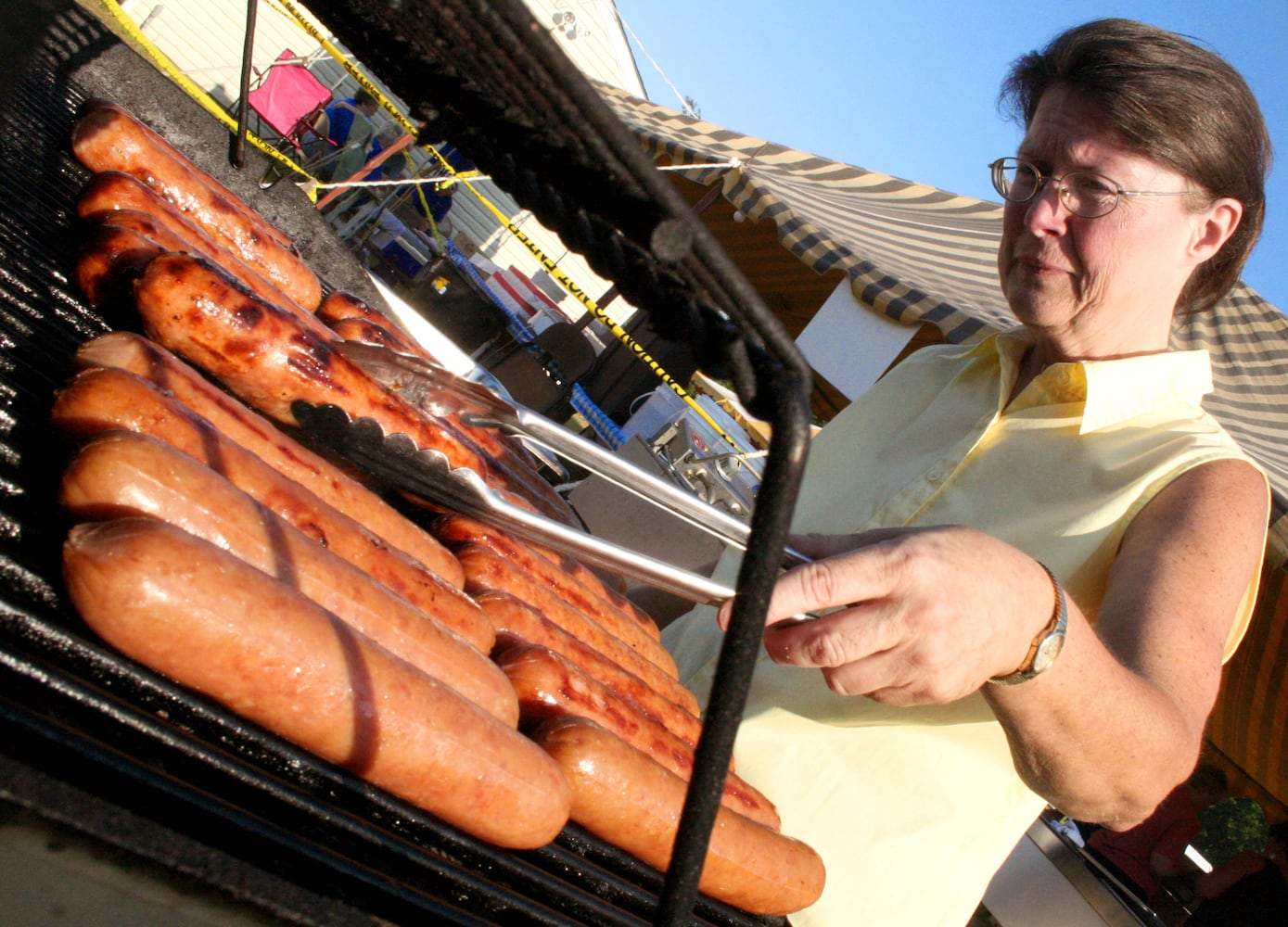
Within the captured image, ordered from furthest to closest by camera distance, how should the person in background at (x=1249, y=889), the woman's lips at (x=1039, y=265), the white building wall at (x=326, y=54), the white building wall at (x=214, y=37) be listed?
1. the white building wall at (x=326, y=54)
2. the white building wall at (x=214, y=37)
3. the person in background at (x=1249, y=889)
4. the woman's lips at (x=1039, y=265)

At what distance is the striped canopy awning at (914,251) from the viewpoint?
5469 millimetres

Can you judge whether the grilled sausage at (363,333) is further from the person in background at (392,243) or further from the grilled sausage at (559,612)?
the person in background at (392,243)

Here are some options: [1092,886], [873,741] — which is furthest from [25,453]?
[1092,886]

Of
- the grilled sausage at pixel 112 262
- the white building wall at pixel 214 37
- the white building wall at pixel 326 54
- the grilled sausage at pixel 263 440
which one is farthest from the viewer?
the white building wall at pixel 326 54

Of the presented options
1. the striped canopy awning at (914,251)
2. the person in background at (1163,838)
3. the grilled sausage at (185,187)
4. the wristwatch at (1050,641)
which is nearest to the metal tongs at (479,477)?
the wristwatch at (1050,641)

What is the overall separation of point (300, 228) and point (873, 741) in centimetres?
381

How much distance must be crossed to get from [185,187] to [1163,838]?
9.68 metres

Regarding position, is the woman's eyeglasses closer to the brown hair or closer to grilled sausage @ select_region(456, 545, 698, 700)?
the brown hair

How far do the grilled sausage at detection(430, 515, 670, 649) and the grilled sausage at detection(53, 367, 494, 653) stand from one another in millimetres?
346

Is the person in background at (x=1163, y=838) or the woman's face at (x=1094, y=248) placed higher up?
the woman's face at (x=1094, y=248)

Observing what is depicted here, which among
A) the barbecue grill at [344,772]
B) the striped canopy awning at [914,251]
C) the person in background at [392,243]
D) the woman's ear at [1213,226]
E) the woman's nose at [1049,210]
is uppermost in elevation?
the striped canopy awning at [914,251]

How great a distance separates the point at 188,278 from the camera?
1.89 m

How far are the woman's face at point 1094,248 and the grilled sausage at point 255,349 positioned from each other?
77.9 inches

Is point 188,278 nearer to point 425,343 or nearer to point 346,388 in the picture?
point 346,388
